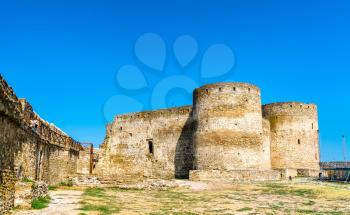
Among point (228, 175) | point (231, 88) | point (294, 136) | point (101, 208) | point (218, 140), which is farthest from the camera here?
point (294, 136)

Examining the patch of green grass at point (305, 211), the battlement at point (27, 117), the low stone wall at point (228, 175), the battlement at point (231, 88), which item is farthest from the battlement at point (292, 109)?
the patch of green grass at point (305, 211)

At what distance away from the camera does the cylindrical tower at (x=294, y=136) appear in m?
30.2

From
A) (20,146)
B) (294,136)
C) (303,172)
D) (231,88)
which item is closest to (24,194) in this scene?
(20,146)

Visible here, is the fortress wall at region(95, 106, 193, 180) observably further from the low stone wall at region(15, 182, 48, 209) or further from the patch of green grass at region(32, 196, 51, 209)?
the low stone wall at region(15, 182, 48, 209)

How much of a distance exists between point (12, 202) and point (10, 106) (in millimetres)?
2499

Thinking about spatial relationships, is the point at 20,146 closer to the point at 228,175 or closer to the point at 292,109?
the point at 228,175

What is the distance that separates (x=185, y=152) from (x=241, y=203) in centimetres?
1499

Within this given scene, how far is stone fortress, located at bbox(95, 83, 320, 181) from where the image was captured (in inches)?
998

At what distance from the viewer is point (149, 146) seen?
31.9 meters

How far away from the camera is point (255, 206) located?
13.6 m

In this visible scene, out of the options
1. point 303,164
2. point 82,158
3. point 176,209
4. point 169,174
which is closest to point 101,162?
point 82,158

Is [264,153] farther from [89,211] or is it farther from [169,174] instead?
[89,211]

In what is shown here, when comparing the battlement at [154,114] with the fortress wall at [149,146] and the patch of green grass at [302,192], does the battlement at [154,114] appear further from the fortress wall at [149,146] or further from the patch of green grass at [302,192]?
the patch of green grass at [302,192]

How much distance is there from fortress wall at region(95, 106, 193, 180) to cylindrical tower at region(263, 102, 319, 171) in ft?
23.1
